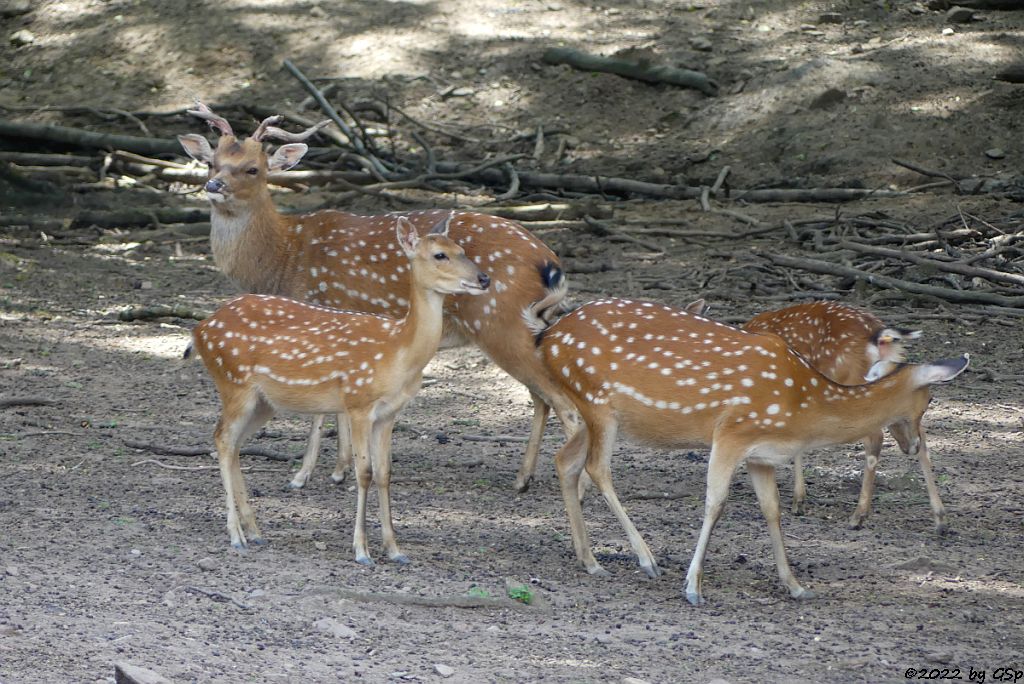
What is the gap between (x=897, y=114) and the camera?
48.8ft

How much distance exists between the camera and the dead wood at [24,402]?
8039 mm

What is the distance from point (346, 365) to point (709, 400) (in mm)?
1669

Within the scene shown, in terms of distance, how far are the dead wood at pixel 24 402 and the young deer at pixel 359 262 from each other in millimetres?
1367

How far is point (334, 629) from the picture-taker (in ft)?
16.8

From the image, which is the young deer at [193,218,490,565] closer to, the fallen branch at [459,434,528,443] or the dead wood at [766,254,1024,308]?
the fallen branch at [459,434,528,443]

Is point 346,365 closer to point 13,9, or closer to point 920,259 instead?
point 920,259

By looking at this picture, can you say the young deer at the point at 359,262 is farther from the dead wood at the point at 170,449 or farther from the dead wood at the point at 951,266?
the dead wood at the point at 951,266

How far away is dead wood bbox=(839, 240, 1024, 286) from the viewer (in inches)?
398

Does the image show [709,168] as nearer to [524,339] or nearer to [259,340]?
[524,339]

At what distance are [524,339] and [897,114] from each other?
9225 millimetres

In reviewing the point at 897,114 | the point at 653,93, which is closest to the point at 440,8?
the point at 653,93

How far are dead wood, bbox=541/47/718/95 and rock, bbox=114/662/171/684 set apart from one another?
12935mm

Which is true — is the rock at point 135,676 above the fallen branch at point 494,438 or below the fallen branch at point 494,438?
above

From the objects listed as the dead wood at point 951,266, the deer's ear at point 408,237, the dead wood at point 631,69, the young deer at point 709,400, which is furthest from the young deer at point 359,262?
the dead wood at point 631,69
